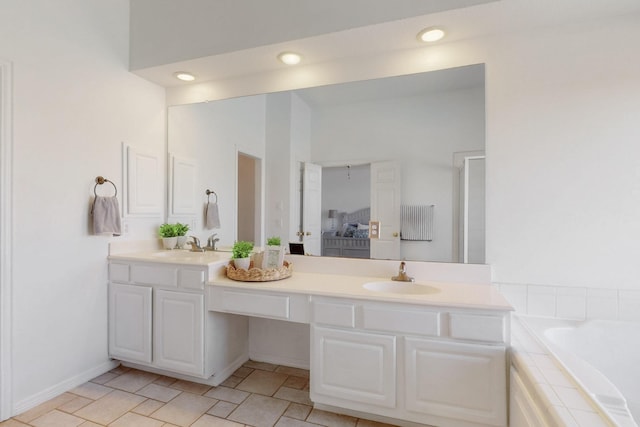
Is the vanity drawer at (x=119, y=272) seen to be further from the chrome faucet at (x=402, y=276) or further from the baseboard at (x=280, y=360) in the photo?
the chrome faucet at (x=402, y=276)

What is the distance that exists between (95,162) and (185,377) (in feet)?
5.63

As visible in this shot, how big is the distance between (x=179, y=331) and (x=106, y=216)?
991 mm

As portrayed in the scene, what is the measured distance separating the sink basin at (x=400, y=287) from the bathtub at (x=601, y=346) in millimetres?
555

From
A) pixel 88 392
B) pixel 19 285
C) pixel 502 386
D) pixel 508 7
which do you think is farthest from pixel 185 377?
pixel 508 7

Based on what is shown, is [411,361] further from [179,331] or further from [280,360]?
[179,331]

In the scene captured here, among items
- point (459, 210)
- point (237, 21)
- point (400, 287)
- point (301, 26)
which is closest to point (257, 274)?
point (400, 287)

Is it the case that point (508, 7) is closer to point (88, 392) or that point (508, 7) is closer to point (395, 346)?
point (395, 346)

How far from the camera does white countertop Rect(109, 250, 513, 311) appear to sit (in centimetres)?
161

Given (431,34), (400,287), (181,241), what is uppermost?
(431,34)

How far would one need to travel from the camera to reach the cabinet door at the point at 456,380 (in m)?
1.50

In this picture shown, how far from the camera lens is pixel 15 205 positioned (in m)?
1.86

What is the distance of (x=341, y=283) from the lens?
200cm

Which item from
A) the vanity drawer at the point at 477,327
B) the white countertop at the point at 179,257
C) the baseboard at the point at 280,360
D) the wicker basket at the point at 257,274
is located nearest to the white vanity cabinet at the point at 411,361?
the vanity drawer at the point at 477,327

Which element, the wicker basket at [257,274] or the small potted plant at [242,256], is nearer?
the wicker basket at [257,274]
